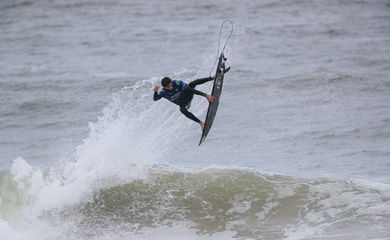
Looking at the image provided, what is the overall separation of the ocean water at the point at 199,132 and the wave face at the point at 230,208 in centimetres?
4

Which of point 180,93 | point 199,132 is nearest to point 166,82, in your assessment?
point 180,93

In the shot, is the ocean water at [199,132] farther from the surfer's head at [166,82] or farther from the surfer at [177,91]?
the surfer's head at [166,82]

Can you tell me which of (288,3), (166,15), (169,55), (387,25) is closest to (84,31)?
(166,15)

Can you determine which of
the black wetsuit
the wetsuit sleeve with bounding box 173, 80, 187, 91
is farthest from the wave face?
the wetsuit sleeve with bounding box 173, 80, 187, 91

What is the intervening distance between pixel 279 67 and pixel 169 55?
16.4ft

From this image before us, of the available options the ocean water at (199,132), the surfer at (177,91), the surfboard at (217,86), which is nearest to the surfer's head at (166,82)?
the surfer at (177,91)

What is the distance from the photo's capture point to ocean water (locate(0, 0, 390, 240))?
48.2 feet

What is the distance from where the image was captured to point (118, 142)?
16.3m

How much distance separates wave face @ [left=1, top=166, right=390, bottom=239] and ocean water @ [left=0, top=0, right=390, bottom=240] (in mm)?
39

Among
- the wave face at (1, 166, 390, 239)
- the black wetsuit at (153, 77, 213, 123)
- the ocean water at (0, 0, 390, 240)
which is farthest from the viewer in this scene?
the ocean water at (0, 0, 390, 240)

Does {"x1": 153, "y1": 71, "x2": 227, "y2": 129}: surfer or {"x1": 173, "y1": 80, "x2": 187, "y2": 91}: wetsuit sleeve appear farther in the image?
{"x1": 173, "y1": 80, "x2": 187, "y2": 91}: wetsuit sleeve

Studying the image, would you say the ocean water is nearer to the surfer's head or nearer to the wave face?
the wave face

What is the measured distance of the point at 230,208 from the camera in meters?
15.1

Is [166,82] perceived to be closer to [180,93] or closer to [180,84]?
[180,84]
